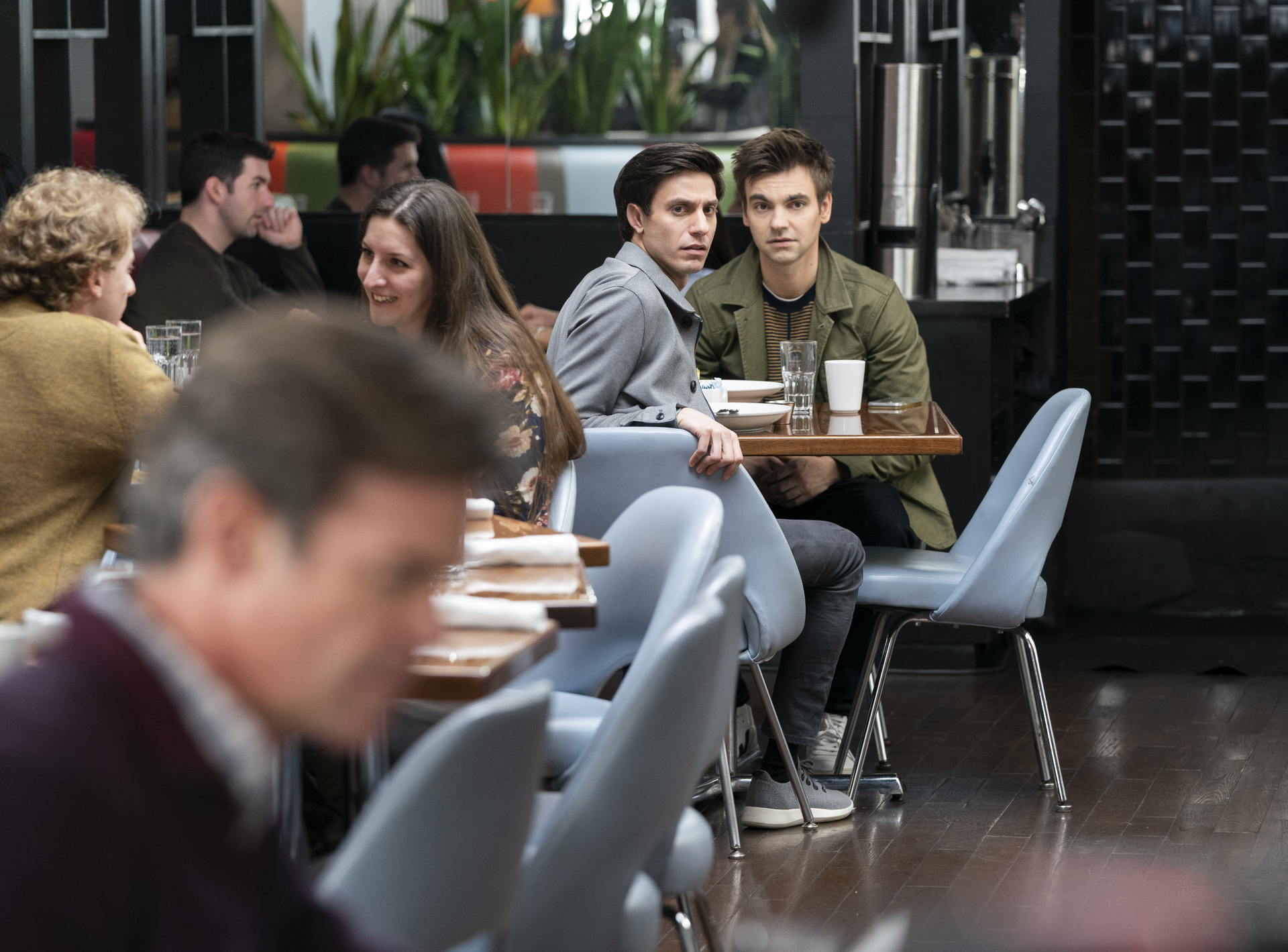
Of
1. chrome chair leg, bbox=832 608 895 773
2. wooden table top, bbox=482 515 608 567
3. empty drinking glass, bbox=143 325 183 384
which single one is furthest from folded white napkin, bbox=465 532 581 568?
empty drinking glass, bbox=143 325 183 384

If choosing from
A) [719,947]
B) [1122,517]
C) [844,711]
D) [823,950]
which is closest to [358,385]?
[823,950]

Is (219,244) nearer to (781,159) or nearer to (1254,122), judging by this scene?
(781,159)

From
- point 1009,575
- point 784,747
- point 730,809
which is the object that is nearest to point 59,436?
point 730,809

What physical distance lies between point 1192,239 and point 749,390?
251 cm

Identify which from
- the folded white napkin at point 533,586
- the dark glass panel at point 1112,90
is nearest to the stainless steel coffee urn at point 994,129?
Answer: the dark glass panel at point 1112,90

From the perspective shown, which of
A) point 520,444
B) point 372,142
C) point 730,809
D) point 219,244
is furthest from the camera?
point 372,142

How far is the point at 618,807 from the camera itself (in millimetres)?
1496

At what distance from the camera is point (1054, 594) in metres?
5.43

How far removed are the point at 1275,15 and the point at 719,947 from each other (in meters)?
4.37

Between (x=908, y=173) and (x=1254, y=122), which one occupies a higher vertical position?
(x=1254, y=122)

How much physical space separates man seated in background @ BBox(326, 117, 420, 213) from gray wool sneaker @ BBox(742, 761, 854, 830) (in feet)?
9.43

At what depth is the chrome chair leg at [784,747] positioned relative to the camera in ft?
10.7

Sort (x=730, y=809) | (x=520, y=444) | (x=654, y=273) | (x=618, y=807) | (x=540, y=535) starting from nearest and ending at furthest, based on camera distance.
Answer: (x=618, y=807)
(x=540, y=535)
(x=520, y=444)
(x=730, y=809)
(x=654, y=273)

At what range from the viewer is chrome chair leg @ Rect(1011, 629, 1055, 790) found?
142 inches
